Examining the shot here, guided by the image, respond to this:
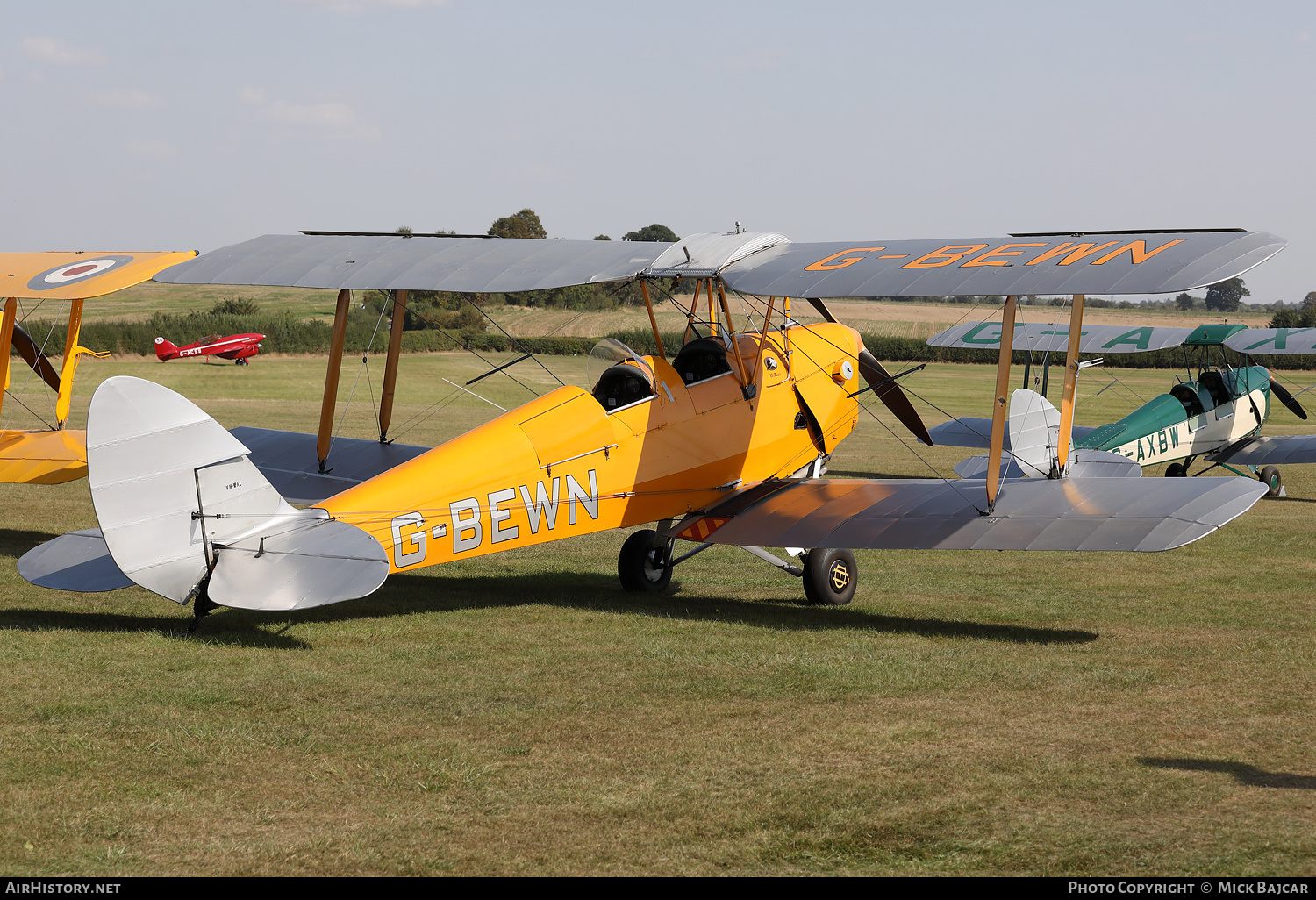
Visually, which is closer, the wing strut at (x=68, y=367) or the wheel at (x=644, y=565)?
the wheel at (x=644, y=565)

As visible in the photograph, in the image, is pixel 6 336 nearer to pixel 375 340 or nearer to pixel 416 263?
Answer: pixel 416 263

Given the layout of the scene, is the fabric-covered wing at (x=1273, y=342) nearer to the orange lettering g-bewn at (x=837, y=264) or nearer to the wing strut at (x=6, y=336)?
the orange lettering g-bewn at (x=837, y=264)

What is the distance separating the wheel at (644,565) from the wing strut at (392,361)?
2.44m

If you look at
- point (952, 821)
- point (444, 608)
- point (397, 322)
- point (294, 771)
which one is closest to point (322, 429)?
point (397, 322)

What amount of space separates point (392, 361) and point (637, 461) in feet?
10.4

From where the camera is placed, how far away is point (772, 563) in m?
9.64

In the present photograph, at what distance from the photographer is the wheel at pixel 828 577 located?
9180 millimetres

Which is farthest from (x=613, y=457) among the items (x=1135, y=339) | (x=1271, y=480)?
(x=1135, y=339)

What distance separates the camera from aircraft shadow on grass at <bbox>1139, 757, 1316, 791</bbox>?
5105 millimetres

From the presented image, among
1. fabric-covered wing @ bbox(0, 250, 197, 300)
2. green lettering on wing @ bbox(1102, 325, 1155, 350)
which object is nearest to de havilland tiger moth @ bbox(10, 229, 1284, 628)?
fabric-covered wing @ bbox(0, 250, 197, 300)

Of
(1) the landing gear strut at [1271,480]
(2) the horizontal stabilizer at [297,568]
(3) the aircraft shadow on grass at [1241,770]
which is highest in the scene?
(1) the landing gear strut at [1271,480]

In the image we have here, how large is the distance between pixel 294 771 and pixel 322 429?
5.72 m

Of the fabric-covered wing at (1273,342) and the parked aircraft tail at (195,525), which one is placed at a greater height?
the fabric-covered wing at (1273,342)

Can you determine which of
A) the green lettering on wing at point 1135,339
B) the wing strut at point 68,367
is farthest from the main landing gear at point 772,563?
the green lettering on wing at point 1135,339
